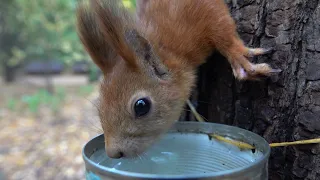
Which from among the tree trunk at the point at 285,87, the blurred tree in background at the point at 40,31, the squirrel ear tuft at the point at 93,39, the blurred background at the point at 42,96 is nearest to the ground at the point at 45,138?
the blurred background at the point at 42,96

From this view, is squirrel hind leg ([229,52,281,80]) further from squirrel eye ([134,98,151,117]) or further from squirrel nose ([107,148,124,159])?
squirrel nose ([107,148,124,159])

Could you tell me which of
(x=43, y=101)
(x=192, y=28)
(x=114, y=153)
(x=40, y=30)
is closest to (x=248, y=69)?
(x=192, y=28)

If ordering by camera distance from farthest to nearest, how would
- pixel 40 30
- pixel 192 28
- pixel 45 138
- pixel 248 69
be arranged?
pixel 40 30 → pixel 45 138 → pixel 192 28 → pixel 248 69

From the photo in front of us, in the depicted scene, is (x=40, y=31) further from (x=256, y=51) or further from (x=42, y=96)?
(x=256, y=51)

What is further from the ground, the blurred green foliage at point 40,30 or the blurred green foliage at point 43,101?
the blurred green foliage at point 40,30

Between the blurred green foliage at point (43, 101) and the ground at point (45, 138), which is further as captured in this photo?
the blurred green foliage at point (43, 101)

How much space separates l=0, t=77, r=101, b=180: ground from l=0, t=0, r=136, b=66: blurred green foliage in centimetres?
60

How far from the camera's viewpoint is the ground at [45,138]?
288cm

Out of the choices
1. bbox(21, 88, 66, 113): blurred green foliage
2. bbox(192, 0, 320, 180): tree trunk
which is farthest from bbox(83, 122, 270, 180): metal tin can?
bbox(21, 88, 66, 113): blurred green foliage

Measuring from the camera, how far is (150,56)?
42.6 inches

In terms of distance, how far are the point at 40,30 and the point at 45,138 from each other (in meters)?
1.61

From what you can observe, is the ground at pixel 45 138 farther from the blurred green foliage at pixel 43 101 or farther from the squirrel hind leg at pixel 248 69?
the squirrel hind leg at pixel 248 69

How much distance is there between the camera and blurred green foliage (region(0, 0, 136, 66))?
4.36m

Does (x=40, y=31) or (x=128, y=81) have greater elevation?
(x=128, y=81)
